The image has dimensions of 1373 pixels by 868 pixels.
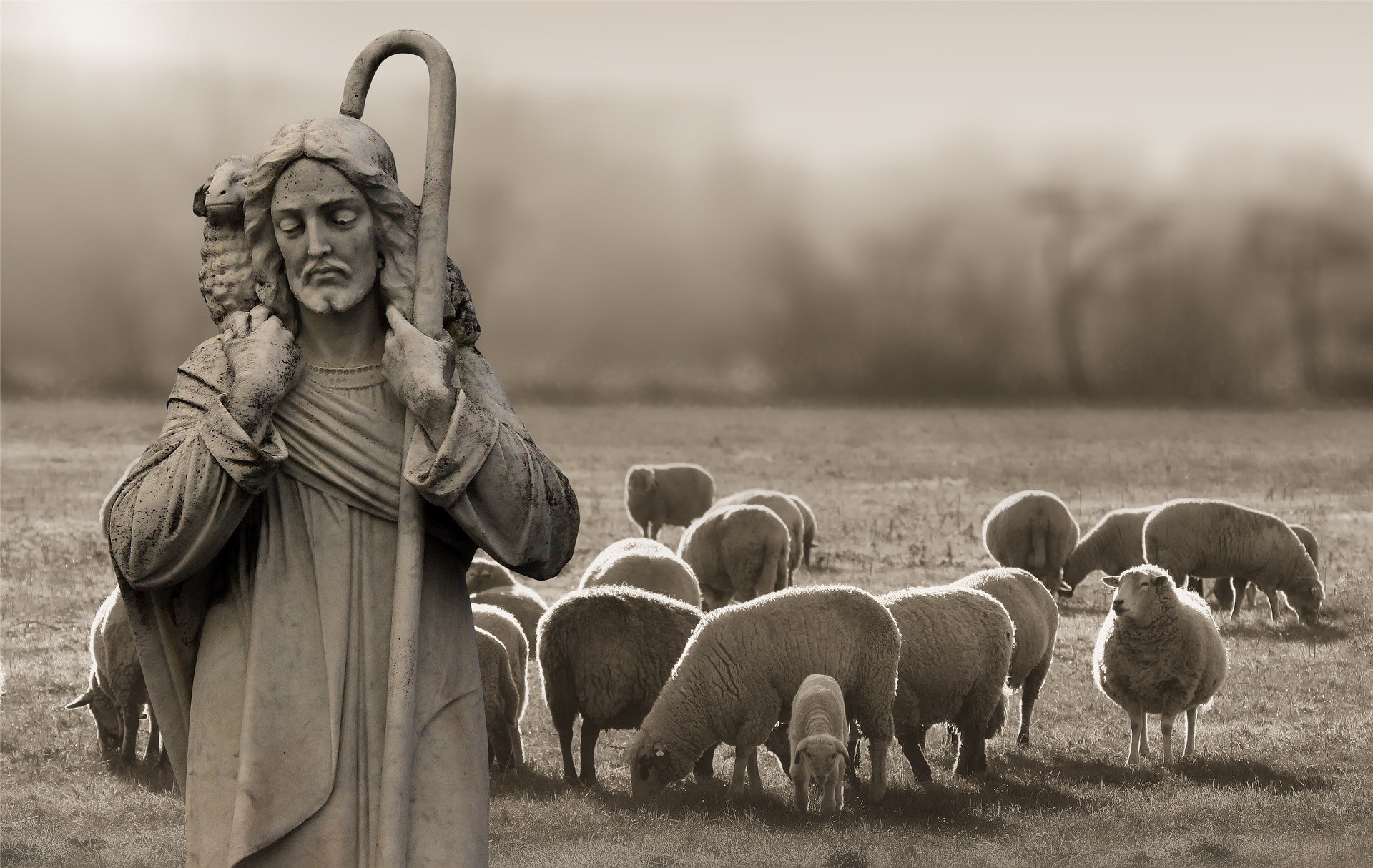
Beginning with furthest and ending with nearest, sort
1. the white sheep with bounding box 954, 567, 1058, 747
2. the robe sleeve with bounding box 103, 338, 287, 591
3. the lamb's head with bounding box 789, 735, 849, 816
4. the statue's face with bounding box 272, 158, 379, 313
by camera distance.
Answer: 1. the white sheep with bounding box 954, 567, 1058, 747
2. the lamb's head with bounding box 789, 735, 849, 816
3. the statue's face with bounding box 272, 158, 379, 313
4. the robe sleeve with bounding box 103, 338, 287, 591

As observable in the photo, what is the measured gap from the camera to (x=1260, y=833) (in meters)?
10.1

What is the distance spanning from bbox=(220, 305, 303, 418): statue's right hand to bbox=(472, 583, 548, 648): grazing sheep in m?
10.1

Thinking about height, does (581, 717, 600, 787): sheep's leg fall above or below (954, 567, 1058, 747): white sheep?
below

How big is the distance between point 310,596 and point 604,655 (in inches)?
312

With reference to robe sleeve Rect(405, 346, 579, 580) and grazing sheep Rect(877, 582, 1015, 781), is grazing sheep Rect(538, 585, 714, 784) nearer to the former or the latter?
grazing sheep Rect(877, 582, 1015, 781)

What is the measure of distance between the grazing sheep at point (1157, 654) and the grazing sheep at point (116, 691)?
741 cm

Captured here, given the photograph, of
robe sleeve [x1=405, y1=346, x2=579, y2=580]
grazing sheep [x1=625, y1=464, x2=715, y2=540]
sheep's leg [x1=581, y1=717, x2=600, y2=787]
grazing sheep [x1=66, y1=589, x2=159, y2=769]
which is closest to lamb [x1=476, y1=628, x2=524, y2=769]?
sheep's leg [x1=581, y1=717, x2=600, y2=787]

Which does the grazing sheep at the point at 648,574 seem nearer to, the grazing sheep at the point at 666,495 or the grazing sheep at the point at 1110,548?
the grazing sheep at the point at 1110,548

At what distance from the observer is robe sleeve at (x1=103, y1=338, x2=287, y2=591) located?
9.37 ft

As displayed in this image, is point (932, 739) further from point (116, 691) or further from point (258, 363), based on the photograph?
point (258, 363)

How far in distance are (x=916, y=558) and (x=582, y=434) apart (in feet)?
29.1

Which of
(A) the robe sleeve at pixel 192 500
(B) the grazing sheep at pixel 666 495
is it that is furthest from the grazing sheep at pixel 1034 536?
(A) the robe sleeve at pixel 192 500

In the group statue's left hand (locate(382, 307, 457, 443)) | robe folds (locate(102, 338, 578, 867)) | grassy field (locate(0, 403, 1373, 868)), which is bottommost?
grassy field (locate(0, 403, 1373, 868))

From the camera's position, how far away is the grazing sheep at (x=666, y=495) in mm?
24609
